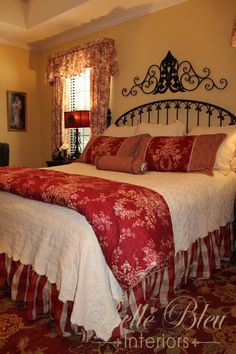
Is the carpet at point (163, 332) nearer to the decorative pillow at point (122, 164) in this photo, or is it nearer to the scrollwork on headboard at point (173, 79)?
the decorative pillow at point (122, 164)

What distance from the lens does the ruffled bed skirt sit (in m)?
1.60

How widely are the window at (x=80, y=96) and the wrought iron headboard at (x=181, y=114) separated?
779 millimetres

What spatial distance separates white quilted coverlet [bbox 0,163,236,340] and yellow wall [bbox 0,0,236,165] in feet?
3.73

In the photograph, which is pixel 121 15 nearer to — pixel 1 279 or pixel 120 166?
pixel 120 166

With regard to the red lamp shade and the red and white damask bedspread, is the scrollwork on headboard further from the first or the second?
the red and white damask bedspread

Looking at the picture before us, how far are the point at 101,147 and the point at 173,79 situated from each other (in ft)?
3.67

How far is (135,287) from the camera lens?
167 centimetres

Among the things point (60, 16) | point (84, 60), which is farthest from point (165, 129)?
point (60, 16)

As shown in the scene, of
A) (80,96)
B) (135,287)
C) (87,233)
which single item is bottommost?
(135,287)

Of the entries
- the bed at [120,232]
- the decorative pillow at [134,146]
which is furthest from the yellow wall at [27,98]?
the decorative pillow at [134,146]

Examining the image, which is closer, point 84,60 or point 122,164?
point 122,164

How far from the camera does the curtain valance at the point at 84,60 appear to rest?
12.4 feet

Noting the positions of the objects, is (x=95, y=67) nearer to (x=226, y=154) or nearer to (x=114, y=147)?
(x=114, y=147)

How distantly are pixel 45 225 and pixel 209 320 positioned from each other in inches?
42.9
